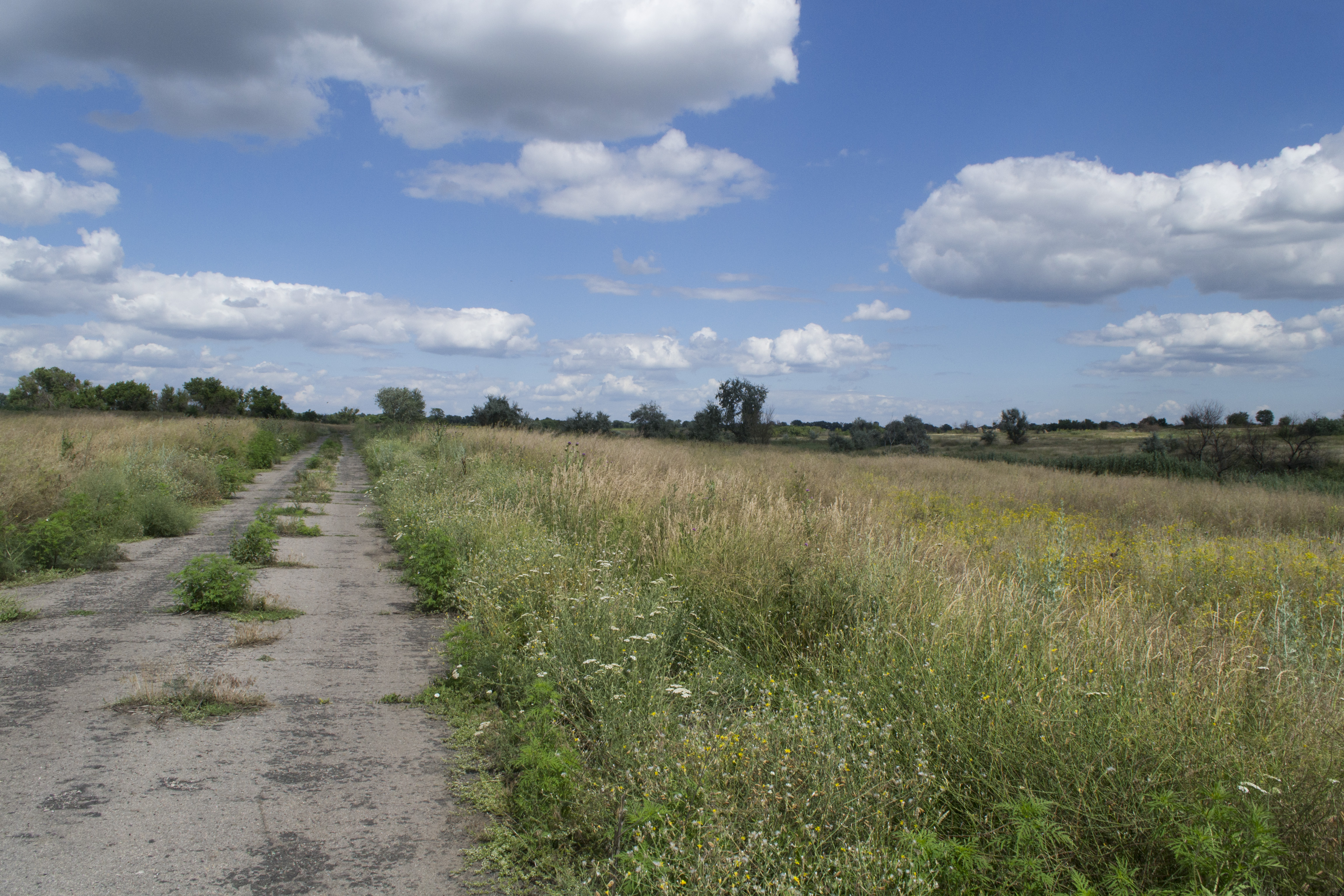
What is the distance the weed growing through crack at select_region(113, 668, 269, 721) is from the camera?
15.2 feet

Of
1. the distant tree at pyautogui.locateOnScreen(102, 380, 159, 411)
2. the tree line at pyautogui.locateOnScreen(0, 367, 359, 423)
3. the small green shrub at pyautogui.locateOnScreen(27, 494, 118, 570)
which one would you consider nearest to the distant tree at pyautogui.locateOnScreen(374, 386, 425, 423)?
the tree line at pyautogui.locateOnScreen(0, 367, 359, 423)

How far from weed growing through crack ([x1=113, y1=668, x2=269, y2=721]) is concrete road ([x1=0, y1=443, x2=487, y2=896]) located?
10cm

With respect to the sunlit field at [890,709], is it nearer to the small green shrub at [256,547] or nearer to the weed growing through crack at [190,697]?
the weed growing through crack at [190,697]

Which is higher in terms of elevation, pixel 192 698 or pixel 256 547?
pixel 256 547

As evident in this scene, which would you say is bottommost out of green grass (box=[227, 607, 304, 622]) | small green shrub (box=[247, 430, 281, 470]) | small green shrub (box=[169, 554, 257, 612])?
green grass (box=[227, 607, 304, 622])

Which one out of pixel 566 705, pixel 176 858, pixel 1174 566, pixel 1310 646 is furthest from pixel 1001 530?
pixel 176 858

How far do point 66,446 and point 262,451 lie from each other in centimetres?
1616

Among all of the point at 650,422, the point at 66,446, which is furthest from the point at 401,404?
the point at 66,446

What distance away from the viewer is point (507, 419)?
37500mm

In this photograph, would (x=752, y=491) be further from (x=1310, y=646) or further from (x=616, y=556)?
(x=1310, y=646)

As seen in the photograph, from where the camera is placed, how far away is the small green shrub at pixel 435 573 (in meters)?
7.75

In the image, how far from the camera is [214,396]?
97000 mm

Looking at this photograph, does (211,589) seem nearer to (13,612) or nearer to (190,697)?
(13,612)

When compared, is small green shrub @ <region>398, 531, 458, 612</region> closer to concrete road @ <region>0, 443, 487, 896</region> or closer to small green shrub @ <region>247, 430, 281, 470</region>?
concrete road @ <region>0, 443, 487, 896</region>
